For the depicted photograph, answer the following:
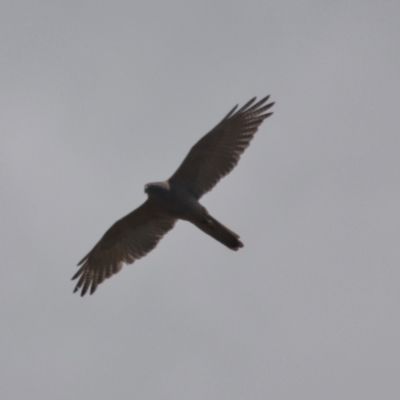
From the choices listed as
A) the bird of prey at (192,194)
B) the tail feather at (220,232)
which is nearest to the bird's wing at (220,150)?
the bird of prey at (192,194)

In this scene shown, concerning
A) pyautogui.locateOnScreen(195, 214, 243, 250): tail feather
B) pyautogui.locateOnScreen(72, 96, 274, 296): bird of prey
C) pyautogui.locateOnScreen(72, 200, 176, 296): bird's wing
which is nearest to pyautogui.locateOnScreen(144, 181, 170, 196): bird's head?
pyautogui.locateOnScreen(72, 96, 274, 296): bird of prey

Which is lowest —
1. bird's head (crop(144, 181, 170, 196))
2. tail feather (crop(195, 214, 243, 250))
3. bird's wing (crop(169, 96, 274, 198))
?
bird's head (crop(144, 181, 170, 196))

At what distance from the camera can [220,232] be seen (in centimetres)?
1591

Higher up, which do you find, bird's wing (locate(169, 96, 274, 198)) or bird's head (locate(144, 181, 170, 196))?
bird's wing (locate(169, 96, 274, 198))

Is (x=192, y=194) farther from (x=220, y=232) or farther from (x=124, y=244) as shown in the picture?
(x=124, y=244)

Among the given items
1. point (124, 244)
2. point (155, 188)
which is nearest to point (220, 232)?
point (155, 188)

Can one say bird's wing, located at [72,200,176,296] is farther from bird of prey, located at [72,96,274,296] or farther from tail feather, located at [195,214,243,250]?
tail feather, located at [195,214,243,250]

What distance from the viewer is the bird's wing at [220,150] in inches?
634

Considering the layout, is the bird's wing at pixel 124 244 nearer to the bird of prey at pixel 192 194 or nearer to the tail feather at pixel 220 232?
the bird of prey at pixel 192 194

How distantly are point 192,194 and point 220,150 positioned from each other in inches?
39.4

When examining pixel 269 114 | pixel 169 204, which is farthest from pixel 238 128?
pixel 169 204

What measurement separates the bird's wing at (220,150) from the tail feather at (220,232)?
24.4 inches

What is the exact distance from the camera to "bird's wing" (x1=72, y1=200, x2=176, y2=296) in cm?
1689

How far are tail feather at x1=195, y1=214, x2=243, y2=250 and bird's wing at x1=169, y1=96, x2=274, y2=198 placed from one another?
620 mm
